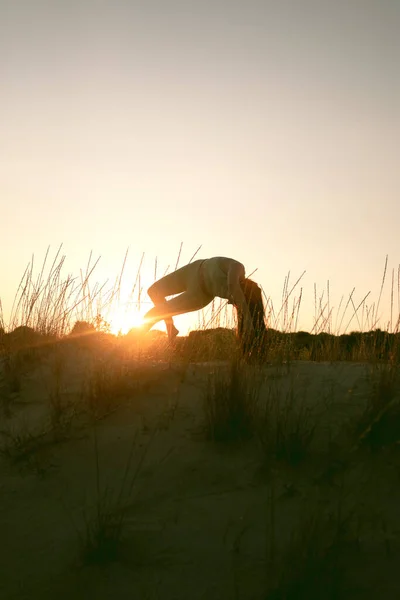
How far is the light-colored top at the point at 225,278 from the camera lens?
5.77 metres

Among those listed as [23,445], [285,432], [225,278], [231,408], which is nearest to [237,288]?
[225,278]

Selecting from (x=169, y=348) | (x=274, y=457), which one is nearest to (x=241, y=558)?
(x=274, y=457)

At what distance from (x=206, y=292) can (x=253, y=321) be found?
1.05m

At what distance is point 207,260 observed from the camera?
6406mm

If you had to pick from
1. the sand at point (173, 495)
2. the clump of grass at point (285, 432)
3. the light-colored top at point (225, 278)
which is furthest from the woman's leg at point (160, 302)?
the clump of grass at point (285, 432)

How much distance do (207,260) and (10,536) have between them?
4.07 m

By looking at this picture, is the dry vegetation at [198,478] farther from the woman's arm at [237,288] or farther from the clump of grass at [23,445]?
the woman's arm at [237,288]

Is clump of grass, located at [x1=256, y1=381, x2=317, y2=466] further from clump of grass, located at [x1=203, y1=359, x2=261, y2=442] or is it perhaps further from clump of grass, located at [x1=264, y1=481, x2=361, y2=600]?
clump of grass, located at [x1=264, y1=481, x2=361, y2=600]

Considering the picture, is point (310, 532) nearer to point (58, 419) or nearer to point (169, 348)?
point (58, 419)

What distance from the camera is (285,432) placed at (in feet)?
10.5

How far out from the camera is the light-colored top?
5.77m

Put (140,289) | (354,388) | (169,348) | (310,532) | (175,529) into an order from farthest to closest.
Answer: (140,289) < (169,348) < (354,388) < (175,529) < (310,532)

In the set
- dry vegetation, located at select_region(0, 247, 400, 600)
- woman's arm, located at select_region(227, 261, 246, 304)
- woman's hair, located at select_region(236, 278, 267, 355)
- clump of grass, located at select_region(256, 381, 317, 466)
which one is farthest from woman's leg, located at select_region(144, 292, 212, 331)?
clump of grass, located at select_region(256, 381, 317, 466)

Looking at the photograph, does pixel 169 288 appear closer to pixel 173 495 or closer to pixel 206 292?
pixel 206 292
